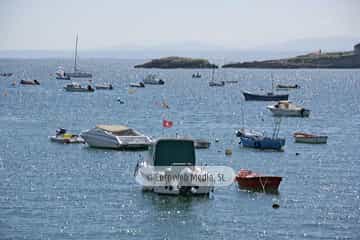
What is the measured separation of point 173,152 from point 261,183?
4.28 metres

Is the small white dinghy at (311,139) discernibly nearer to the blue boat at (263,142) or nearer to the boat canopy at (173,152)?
the blue boat at (263,142)

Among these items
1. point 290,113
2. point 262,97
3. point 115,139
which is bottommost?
point 262,97

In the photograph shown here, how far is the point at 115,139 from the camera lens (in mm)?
64562

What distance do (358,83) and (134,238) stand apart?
164783mm

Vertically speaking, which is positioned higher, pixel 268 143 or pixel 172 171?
pixel 172 171

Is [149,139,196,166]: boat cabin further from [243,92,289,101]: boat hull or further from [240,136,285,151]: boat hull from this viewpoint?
[243,92,289,101]: boat hull

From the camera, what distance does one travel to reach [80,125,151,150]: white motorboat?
64312 millimetres

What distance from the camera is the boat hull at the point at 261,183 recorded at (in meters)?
48.0

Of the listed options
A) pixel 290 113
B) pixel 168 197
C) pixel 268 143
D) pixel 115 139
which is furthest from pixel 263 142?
pixel 290 113

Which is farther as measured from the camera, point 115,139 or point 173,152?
point 115,139

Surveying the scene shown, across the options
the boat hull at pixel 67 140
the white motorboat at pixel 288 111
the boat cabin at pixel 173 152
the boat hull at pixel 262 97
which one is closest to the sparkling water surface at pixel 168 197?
the boat hull at pixel 67 140

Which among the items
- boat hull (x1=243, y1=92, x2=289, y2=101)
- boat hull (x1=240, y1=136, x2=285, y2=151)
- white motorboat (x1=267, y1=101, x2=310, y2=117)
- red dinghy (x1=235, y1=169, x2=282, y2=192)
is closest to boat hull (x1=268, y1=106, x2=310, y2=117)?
white motorboat (x1=267, y1=101, x2=310, y2=117)

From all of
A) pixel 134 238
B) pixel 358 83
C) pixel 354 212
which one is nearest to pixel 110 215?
pixel 134 238

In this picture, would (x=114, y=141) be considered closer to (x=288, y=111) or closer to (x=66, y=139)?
(x=66, y=139)
